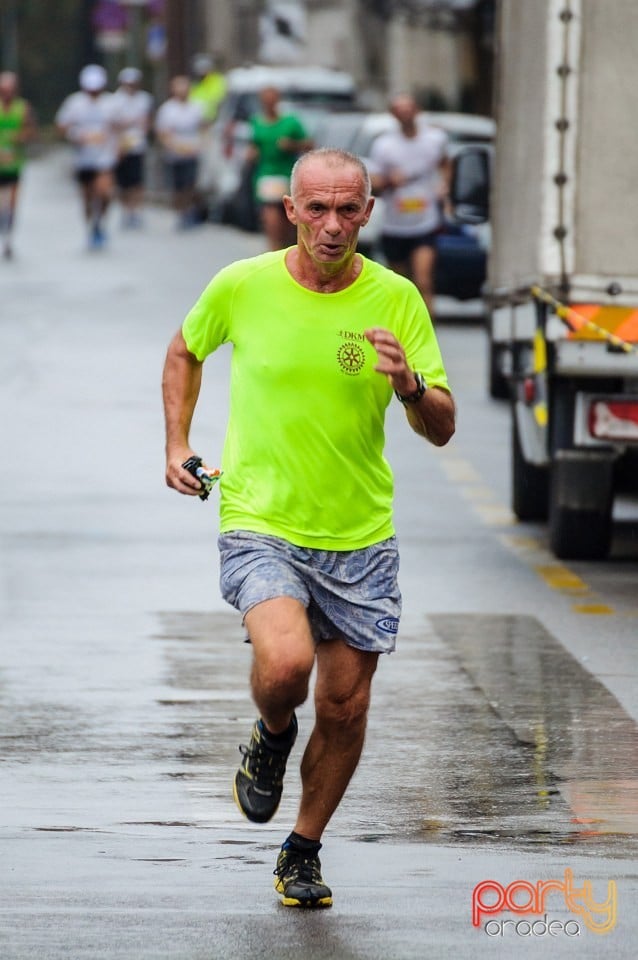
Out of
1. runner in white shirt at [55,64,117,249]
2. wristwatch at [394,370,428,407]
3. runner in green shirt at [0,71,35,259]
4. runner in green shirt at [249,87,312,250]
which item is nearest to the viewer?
wristwatch at [394,370,428,407]

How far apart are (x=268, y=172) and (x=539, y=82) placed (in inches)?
528

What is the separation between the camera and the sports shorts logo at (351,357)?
5848 millimetres

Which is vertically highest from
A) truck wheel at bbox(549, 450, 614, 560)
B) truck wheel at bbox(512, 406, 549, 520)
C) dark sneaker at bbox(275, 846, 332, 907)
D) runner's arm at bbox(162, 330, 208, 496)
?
runner's arm at bbox(162, 330, 208, 496)

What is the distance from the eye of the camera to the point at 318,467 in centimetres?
592

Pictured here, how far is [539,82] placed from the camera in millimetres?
11891

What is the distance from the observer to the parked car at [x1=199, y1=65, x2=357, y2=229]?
33719 millimetres

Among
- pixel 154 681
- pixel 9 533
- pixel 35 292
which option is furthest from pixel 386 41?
pixel 154 681

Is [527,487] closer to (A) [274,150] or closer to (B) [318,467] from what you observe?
(B) [318,467]

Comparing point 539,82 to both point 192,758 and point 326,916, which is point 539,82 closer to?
point 192,758

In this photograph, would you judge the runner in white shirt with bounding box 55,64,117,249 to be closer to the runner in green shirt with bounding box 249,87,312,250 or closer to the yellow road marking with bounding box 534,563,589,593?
the runner in green shirt with bounding box 249,87,312,250

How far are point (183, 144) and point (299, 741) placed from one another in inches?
Result: 1159

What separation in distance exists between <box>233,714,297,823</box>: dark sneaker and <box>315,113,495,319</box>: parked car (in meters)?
15.8

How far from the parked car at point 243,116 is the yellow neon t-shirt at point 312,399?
26147mm

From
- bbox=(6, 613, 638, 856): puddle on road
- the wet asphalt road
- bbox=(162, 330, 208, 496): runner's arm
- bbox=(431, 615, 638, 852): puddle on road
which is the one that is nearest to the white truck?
the wet asphalt road
